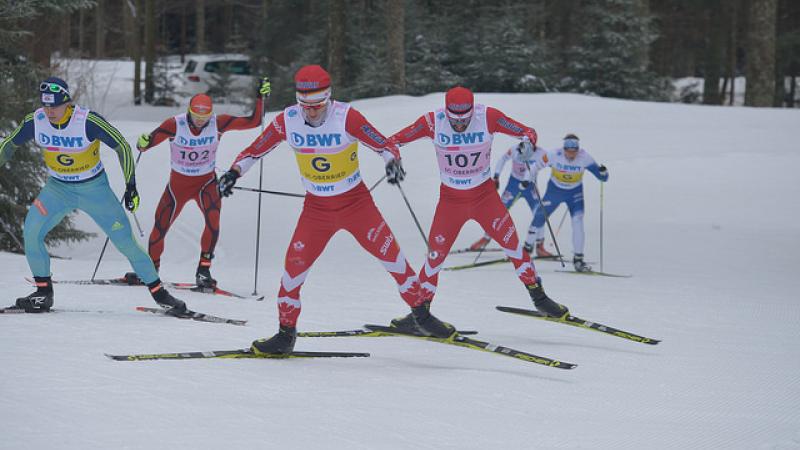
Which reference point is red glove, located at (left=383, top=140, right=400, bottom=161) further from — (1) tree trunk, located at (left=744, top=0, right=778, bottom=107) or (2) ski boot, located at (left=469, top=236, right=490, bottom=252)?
(1) tree trunk, located at (left=744, top=0, right=778, bottom=107)

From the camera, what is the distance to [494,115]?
296 inches

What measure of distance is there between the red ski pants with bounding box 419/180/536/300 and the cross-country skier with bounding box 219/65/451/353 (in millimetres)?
1038

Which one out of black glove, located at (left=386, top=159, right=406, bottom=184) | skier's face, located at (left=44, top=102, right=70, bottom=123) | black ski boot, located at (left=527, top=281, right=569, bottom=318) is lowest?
black ski boot, located at (left=527, top=281, right=569, bottom=318)

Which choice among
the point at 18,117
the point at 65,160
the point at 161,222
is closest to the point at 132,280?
the point at 161,222

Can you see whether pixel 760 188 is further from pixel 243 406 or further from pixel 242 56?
pixel 242 56

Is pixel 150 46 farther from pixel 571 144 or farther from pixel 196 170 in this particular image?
pixel 196 170

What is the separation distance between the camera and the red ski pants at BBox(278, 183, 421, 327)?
625cm

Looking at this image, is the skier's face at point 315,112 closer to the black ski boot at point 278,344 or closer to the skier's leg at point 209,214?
the black ski boot at point 278,344

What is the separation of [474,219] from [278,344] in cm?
208

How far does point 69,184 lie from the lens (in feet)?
24.4

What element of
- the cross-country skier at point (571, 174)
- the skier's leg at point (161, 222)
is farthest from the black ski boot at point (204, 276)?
the cross-country skier at point (571, 174)

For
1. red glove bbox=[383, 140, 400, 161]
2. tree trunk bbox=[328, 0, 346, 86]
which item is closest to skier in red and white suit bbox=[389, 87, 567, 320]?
red glove bbox=[383, 140, 400, 161]

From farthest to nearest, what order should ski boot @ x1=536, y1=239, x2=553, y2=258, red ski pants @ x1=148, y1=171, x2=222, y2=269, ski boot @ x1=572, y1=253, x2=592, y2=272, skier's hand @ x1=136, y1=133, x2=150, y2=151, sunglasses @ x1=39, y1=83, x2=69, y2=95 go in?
ski boot @ x1=536, y1=239, x2=553, y2=258
ski boot @ x1=572, y1=253, x2=592, y2=272
red ski pants @ x1=148, y1=171, x2=222, y2=269
skier's hand @ x1=136, y1=133, x2=150, y2=151
sunglasses @ x1=39, y1=83, x2=69, y2=95

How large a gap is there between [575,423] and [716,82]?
24.4 meters
